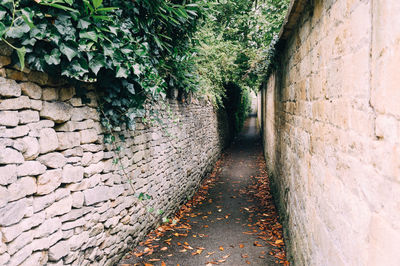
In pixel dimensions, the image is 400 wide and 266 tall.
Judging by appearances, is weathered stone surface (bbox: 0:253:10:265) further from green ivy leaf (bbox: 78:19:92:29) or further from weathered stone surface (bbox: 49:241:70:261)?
green ivy leaf (bbox: 78:19:92:29)

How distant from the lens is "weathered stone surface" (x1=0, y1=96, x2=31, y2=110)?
216 cm

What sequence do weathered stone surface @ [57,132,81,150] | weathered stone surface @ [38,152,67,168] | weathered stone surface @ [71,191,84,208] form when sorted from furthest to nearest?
weathered stone surface @ [71,191,84,208] < weathered stone surface @ [57,132,81,150] < weathered stone surface @ [38,152,67,168]

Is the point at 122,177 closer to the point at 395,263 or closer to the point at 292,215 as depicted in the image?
the point at 292,215

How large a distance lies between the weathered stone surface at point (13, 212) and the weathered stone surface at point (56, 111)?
79 centimetres

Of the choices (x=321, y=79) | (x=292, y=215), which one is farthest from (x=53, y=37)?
(x=292, y=215)

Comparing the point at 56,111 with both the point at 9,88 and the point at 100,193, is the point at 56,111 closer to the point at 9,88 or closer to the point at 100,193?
the point at 9,88

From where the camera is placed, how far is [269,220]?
552 centimetres

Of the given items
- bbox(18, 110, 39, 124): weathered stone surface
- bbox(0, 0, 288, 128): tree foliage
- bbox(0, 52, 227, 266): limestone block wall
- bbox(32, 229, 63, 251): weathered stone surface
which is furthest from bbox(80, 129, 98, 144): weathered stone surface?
bbox(32, 229, 63, 251): weathered stone surface

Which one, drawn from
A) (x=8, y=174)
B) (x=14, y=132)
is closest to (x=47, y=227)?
(x=8, y=174)

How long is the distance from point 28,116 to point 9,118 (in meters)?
0.21

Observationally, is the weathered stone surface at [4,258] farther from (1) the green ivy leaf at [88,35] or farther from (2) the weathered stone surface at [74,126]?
(1) the green ivy leaf at [88,35]

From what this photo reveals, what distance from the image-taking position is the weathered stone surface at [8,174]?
2.10 metres

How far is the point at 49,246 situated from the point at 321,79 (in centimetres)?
294

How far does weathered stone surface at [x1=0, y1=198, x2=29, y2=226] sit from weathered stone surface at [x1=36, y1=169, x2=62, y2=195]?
0.18 meters
